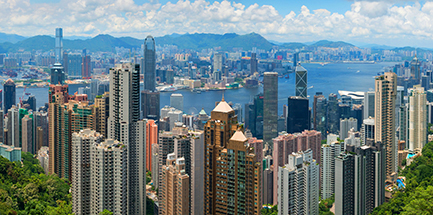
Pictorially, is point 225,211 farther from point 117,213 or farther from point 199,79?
point 199,79

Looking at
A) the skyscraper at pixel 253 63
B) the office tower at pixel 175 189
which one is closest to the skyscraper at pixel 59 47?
the skyscraper at pixel 253 63

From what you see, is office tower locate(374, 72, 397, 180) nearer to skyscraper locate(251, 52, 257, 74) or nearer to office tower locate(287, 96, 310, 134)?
office tower locate(287, 96, 310, 134)

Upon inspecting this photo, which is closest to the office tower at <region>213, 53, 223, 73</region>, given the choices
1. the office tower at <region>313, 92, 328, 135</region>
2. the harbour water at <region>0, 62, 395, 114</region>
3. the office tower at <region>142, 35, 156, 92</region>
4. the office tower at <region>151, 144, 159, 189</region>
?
the harbour water at <region>0, 62, 395, 114</region>

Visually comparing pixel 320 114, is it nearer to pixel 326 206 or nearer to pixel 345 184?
pixel 326 206

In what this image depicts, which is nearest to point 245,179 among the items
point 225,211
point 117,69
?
point 225,211

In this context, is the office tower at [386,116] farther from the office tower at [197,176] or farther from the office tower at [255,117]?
the office tower at [197,176]
